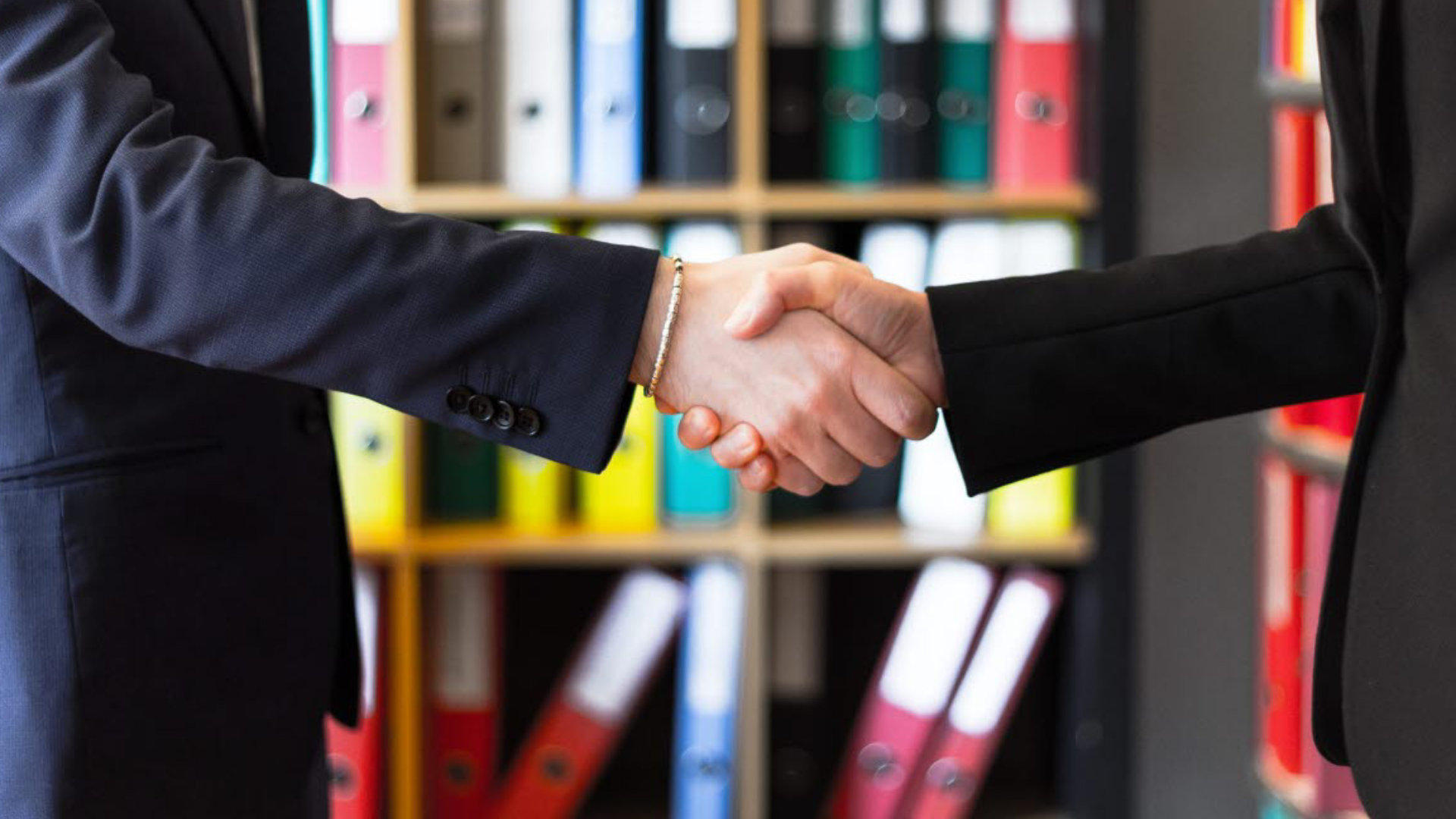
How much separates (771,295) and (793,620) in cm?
118

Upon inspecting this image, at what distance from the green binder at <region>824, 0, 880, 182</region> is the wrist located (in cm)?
109

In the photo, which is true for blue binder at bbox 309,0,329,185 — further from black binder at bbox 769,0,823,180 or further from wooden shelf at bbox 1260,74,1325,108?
wooden shelf at bbox 1260,74,1325,108

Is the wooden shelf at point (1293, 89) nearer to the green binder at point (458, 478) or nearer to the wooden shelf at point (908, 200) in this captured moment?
the wooden shelf at point (908, 200)

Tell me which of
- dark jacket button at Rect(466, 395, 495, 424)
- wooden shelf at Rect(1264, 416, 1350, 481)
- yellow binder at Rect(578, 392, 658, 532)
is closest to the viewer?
dark jacket button at Rect(466, 395, 495, 424)

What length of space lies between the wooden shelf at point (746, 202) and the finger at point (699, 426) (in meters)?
0.93

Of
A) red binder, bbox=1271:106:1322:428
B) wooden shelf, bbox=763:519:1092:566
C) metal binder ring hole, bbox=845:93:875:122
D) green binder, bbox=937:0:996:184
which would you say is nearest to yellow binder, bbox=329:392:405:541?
wooden shelf, bbox=763:519:1092:566

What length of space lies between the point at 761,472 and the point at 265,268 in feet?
1.48

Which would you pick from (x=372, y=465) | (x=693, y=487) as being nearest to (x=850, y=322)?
(x=693, y=487)

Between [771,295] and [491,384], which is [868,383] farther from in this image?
[491,384]

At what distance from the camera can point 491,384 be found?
3.33 feet

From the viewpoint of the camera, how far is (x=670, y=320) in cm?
110

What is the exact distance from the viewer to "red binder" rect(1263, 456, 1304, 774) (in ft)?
6.29

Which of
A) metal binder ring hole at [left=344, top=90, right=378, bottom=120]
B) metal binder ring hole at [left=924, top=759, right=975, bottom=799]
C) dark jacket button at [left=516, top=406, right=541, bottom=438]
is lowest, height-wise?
metal binder ring hole at [left=924, top=759, right=975, bottom=799]

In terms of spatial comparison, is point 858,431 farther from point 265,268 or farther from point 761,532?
point 761,532
